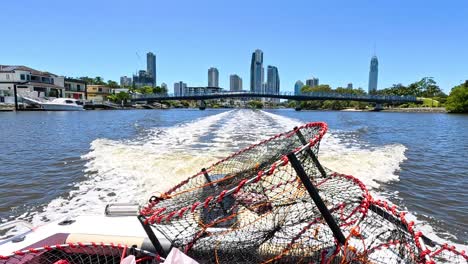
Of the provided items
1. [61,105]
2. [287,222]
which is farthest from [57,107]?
[287,222]

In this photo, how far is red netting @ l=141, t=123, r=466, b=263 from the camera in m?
3.05

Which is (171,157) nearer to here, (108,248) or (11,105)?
(108,248)

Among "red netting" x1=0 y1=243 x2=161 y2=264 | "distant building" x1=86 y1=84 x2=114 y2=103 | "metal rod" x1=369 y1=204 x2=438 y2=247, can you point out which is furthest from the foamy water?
"distant building" x1=86 y1=84 x2=114 y2=103

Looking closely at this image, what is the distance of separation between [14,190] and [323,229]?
8281 millimetres

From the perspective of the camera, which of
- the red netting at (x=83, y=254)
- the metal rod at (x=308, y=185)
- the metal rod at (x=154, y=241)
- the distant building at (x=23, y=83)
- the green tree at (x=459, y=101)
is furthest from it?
the green tree at (x=459, y=101)

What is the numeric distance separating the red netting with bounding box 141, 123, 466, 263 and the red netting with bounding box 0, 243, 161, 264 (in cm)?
43

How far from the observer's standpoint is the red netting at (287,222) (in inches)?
120

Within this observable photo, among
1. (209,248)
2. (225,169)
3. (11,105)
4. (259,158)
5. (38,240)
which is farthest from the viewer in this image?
(11,105)

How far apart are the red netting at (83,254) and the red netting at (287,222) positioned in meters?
0.43

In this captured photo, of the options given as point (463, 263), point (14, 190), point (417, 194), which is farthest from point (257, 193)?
point (14, 190)

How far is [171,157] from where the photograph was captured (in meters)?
11.3

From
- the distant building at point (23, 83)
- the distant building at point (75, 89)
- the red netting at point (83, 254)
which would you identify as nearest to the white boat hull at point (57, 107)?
the distant building at point (23, 83)

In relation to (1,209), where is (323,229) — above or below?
above

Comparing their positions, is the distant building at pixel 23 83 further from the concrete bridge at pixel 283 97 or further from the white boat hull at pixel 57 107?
the concrete bridge at pixel 283 97
